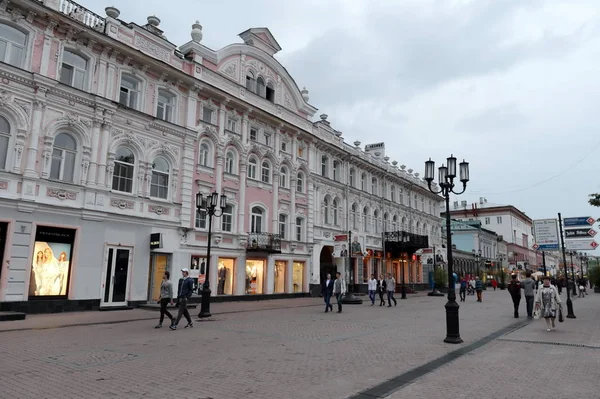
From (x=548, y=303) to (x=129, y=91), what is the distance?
791 inches

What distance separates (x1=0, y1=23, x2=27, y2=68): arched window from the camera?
55.3 feet

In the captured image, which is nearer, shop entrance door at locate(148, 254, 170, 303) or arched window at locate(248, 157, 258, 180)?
shop entrance door at locate(148, 254, 170, 303)

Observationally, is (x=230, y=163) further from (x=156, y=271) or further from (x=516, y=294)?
(x=516, y=294)

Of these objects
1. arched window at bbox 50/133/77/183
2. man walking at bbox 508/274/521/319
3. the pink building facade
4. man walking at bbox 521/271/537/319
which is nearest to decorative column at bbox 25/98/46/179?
the pink building facade

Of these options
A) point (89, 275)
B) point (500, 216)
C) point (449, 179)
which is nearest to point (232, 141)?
point (89, 275)

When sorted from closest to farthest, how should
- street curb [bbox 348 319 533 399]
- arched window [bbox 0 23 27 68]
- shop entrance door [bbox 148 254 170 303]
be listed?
street curb [bbox 348 319 533 399] < arched window [bbox 0 23 27 68] < shop entrance door [bbox 148 254 170 303]

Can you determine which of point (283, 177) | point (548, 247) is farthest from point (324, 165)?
point (548, 247)

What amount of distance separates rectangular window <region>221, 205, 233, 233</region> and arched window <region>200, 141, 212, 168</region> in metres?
2.88

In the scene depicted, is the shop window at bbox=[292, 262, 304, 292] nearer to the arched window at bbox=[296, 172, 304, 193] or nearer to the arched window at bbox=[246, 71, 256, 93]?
the arched window at bbox=[296, 172, 304, 193]

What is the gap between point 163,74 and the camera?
73.7 feet

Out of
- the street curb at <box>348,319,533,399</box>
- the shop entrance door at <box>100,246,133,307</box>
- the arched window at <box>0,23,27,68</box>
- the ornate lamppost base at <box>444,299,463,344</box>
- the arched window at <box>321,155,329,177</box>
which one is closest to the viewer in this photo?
the street curb at <box>348,319,533,399</box>

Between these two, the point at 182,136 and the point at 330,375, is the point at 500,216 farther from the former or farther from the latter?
the point at 330,375

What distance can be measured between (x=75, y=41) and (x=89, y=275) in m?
10.3

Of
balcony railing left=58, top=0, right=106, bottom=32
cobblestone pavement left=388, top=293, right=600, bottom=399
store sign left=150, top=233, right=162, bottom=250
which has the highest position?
balcony railing left=58, top=0, right=106, bottom=32
